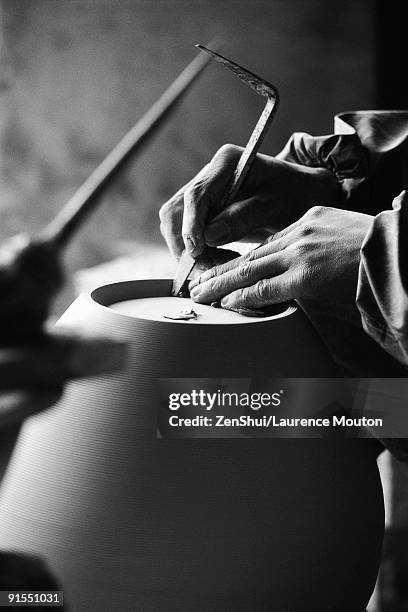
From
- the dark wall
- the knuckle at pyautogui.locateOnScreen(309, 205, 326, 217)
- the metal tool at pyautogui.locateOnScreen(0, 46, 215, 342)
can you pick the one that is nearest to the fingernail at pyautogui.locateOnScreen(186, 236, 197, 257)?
the knuckle at pyautogui.locateOnScreen(309, 205, 326, 217)

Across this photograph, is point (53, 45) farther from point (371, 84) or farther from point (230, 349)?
point (230, 349)

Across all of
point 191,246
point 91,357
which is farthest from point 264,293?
point 91,357

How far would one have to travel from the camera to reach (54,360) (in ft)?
0.90

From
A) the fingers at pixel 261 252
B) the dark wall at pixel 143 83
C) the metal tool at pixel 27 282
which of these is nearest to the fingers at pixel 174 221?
the fingers at pixel 261 252

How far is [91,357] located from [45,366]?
2 centimetres

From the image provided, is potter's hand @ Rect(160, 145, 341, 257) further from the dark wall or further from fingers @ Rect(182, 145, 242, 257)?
the dark wall

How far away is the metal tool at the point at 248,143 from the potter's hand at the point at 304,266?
0.20ft

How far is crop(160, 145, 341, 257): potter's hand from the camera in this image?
58 cm

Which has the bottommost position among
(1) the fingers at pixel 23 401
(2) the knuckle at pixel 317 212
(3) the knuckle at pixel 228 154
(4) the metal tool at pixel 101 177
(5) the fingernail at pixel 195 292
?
(5) the fingernail at pixel 195 292

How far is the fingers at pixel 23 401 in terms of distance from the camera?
28 centimetres

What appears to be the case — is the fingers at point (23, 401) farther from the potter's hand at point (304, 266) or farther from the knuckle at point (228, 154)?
the knuckle at point (228, 154)

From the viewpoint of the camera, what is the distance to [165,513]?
436mm

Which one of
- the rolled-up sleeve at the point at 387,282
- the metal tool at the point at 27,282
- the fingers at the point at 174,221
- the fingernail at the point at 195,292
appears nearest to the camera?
the metal tool at the point at 27,282

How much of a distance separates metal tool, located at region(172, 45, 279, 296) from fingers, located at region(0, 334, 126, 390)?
0.98 ft
